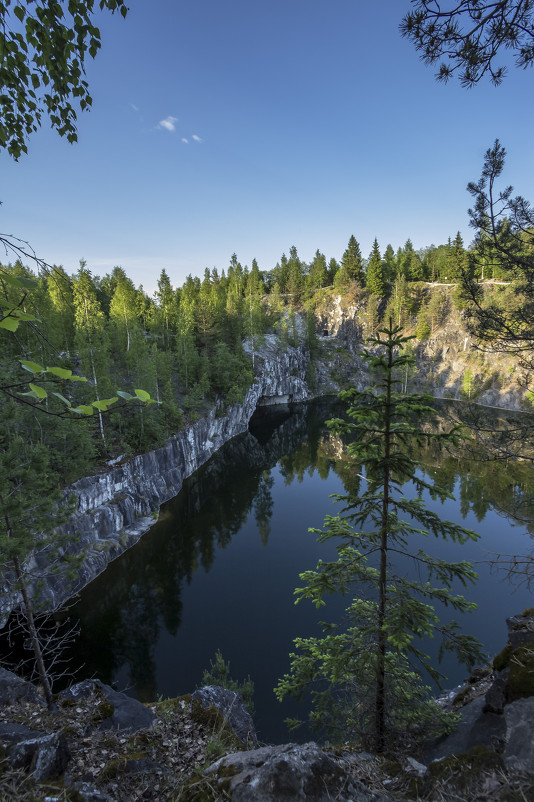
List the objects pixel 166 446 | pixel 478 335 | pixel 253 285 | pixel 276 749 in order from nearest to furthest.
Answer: pixel 276 749 → pixel 478 335 → pixel 166 446 → pixel 253 285

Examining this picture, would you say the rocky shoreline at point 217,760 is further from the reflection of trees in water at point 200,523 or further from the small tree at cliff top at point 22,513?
the small tree at cliff top at point 22,513

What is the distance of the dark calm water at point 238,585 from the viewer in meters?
14.5

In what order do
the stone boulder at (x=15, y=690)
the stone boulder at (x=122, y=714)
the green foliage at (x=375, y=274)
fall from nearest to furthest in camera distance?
the stone boulder at (x=122, y=714) < the stone boulder at (x=15, y=690) < the green foliage at (x=375, y=274)

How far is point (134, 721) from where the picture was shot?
5.30 metres

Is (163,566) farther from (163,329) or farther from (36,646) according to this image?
(163,329)

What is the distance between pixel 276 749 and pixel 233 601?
1678cm

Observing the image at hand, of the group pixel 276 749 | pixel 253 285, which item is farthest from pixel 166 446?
pixel 253 285

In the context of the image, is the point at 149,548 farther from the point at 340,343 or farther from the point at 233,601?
the point at 340,343

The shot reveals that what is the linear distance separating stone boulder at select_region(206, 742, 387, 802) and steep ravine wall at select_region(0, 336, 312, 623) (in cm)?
866

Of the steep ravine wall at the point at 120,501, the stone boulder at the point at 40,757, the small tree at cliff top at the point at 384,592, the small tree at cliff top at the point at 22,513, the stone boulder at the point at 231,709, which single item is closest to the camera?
the stone boulder at the point at 40,757

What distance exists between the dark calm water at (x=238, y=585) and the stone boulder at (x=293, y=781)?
13.9 ft

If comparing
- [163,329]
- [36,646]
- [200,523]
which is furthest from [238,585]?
[163,329]

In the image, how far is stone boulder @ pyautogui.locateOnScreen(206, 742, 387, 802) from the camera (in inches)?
109

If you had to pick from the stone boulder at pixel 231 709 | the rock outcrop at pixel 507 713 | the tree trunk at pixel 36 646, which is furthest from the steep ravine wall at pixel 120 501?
the rock outcrop at pixel 507 713
